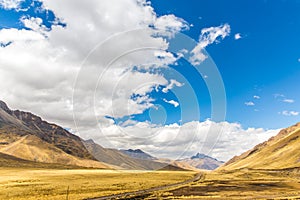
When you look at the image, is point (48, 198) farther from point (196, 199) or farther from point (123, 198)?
point (196, 199)

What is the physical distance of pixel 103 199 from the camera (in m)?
72.6

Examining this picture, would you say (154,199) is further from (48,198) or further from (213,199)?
(48,198)

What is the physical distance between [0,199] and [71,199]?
18.0 m

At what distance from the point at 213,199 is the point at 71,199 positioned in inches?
1326

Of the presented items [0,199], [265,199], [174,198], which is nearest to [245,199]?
[265,199]

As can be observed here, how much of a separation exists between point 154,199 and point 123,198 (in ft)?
26.6

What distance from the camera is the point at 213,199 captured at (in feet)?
236

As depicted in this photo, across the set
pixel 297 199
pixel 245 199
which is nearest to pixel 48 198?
pixel 245 199

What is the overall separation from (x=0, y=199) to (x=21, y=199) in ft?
18.9

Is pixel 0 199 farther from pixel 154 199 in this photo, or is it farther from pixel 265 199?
pixel 265 199

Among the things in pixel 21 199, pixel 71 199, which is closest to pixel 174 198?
pixel 71 199

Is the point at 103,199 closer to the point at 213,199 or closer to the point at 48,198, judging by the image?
the point at 48,198

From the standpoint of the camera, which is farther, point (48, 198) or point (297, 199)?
point (48, 198)

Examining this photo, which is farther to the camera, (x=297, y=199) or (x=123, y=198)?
(x=123, y=198)
